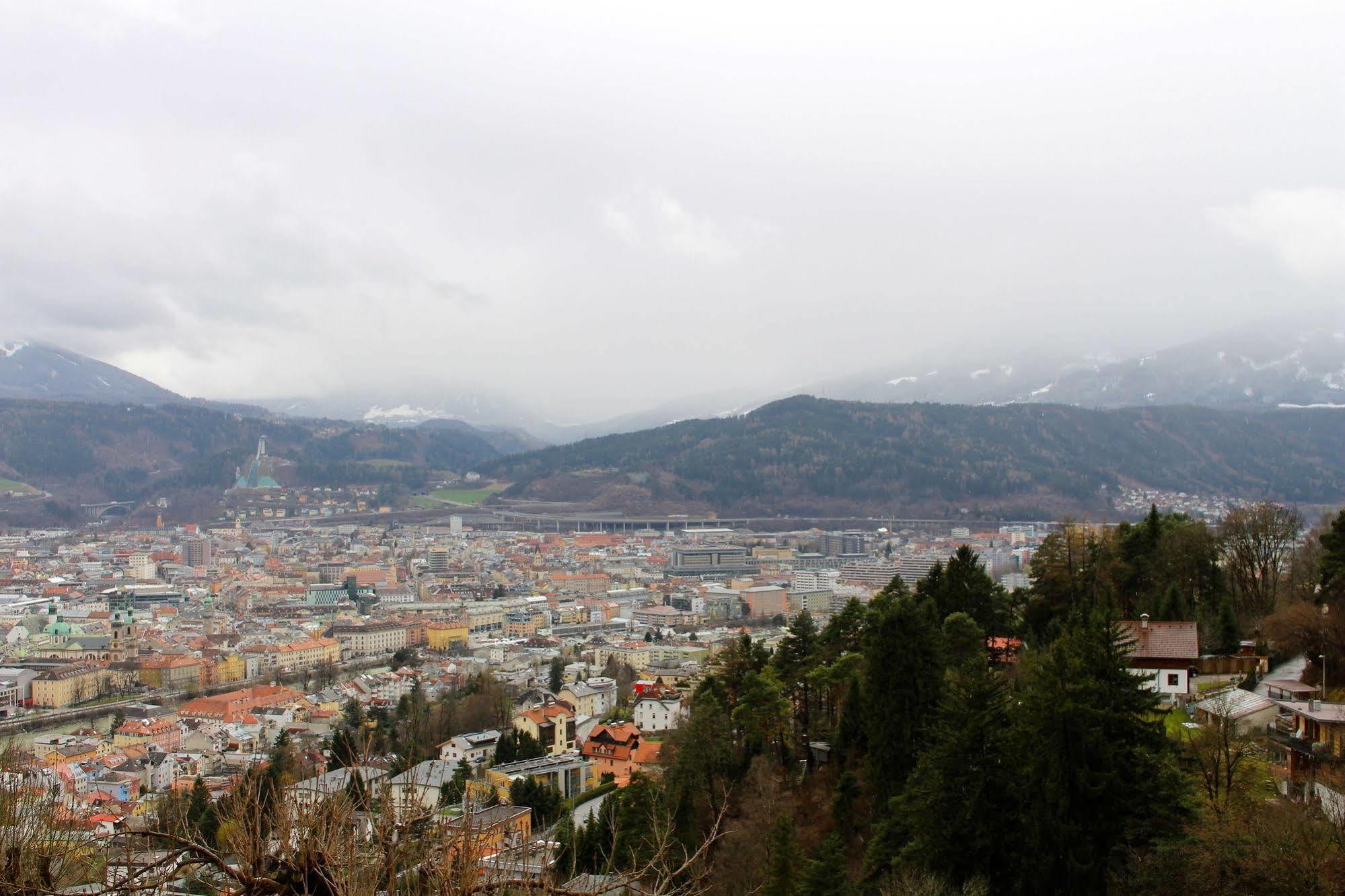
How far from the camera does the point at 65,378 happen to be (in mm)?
146875

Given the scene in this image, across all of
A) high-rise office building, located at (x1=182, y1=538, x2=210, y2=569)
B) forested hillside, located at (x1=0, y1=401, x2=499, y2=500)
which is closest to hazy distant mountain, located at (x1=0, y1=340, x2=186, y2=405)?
forested hillside, located at (x1=0, y1=401, x2=499, y2=500)

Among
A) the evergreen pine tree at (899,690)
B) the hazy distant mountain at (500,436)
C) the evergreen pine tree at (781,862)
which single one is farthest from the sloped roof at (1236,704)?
the hazy distant mountain at (500,436)

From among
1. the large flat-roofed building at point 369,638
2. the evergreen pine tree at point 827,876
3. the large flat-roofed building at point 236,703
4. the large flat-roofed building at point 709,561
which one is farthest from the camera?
the large flat-roofed building at point 709,561

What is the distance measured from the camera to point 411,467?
101312 mm

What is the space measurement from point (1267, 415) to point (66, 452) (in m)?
99.8

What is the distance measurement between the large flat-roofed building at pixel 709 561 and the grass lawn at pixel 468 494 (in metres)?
31.8

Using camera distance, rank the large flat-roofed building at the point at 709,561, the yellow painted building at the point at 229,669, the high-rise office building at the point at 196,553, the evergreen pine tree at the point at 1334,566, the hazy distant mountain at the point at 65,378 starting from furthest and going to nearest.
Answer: the hazy distant mountain at the point at 65,378 < the high-rise office building at the point at 196,553 < the large flat-roofed building at the point at 709,561 < the yellow painted building at the point at 229,669 < the evergreen pine tree at the point at 1334,566

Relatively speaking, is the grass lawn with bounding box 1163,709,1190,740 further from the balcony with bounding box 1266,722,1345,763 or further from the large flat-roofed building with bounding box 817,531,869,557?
the large flat-roofed building with bounding box 817,531,869,557

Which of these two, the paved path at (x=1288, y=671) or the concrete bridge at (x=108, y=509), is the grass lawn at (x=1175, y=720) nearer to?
the paved path at (x=1288, y=671)

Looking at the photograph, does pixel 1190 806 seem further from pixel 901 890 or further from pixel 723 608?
pixel 723 608

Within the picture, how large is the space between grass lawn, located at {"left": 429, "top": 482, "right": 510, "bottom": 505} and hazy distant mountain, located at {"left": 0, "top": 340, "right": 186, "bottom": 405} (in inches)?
2434

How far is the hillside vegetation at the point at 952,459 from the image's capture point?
238ft

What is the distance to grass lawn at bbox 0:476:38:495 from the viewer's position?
80625 millimetres

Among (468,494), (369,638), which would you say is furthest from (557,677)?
(468,494)
